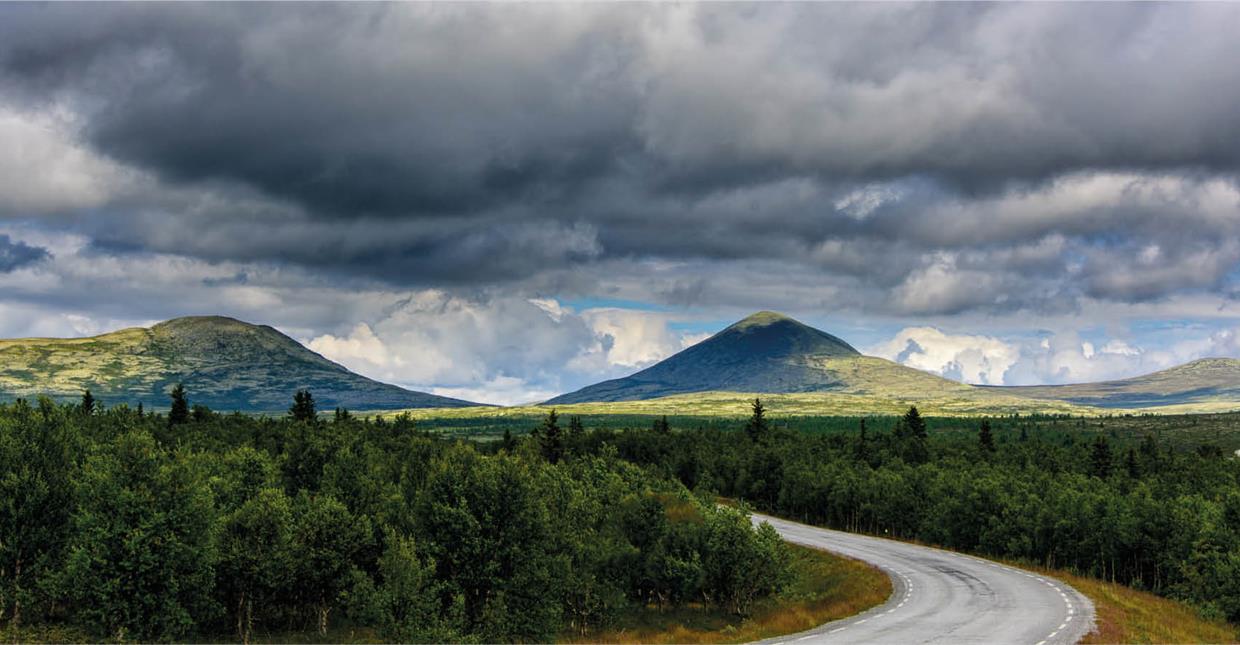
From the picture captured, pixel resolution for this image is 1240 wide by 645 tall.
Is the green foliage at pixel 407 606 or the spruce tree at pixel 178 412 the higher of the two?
the spruce tree at pixel 178 412

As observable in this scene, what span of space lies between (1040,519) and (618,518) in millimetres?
45917

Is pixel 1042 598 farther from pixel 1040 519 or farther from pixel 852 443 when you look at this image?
pixel 852 443

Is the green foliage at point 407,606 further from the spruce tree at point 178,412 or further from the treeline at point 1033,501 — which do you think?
the spruce tree at point 178,412

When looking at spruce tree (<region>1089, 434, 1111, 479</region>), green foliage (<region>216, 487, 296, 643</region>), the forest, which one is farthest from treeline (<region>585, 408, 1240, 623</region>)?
green foliage (<region>216, 487, 296, 643</region>)

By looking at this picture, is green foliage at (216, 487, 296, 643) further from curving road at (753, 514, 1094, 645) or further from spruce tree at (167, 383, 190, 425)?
spruce tree at (167, 383, 190, 425)

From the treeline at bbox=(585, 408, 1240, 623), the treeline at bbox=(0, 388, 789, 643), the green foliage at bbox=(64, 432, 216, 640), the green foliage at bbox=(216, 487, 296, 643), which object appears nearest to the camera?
the green foliage at bbox=(64, 432, 216, 640)

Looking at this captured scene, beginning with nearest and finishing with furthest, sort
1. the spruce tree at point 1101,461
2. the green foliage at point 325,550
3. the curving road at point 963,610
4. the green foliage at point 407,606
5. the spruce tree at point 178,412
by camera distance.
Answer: the curving road at point 963,610
the green foliage at point 407,606
the green foliage at point 325,550
the spruce tree at point 1101,461
the spruce tree at point 178,412

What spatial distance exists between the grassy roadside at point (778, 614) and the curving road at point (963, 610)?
83.5 inches

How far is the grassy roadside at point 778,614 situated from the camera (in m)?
60.9

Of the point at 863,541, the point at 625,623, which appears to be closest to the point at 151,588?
the point at 625,623

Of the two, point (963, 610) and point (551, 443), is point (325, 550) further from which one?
point (551, 443)

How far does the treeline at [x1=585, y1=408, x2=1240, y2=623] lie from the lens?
82125 mm

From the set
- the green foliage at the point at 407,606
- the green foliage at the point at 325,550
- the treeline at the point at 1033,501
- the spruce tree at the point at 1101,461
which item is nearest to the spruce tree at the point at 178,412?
the treeline at the point at 1033,501

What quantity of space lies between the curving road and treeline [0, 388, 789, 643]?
13.3 metres
